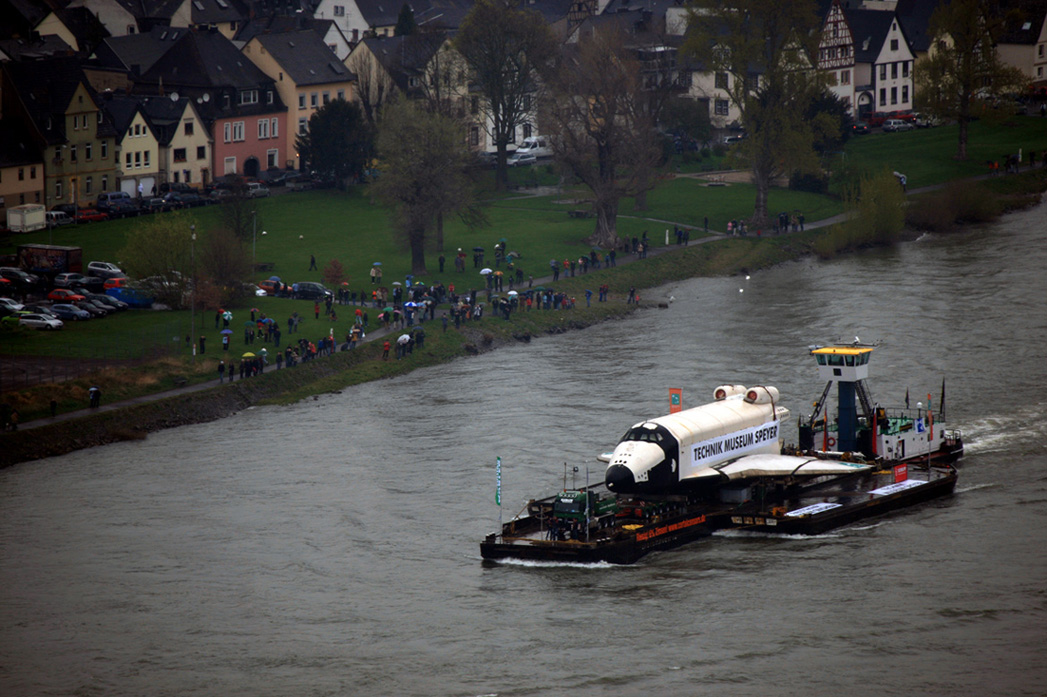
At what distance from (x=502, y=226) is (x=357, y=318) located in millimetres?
35568

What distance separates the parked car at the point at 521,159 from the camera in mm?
156587

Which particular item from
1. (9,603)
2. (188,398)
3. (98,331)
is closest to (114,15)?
(98,331)

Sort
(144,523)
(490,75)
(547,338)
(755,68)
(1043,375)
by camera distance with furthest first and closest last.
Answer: (755,68) → (490,75) → (547,338) → (1043,375) → (144,523)

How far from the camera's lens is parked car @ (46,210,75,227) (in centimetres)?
12025

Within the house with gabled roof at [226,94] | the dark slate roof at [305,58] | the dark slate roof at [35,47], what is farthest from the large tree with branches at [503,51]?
the dark slate roof at [35,47]

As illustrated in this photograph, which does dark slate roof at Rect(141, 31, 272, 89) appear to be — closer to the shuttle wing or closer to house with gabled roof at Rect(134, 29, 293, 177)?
house with gabled roof at Rect(134, 29, 293, 177)

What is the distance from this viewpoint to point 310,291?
10162 cm

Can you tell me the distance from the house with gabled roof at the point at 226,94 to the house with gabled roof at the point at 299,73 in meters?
1.57

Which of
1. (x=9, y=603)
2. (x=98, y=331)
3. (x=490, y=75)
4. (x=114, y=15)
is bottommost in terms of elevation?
A: (x=9, y=603)

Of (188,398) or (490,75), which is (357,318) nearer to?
(188,398)

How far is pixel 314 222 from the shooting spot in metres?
127

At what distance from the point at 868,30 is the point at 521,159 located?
1887 inches

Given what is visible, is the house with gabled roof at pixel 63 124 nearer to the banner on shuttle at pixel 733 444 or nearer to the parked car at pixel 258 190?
the parked car at pixel 258 190

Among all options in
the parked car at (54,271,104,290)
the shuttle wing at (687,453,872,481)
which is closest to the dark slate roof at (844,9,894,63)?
the parked car at (54,271,104,290)
